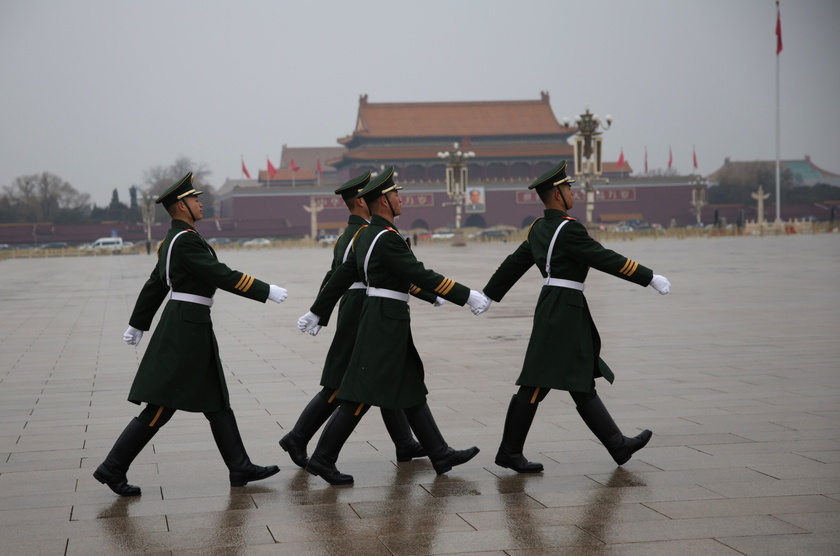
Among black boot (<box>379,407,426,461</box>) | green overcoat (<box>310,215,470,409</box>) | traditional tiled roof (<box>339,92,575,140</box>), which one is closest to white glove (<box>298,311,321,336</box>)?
green overcoat (<box>310,215,470,409</box>)

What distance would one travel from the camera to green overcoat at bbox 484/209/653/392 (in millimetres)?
3896

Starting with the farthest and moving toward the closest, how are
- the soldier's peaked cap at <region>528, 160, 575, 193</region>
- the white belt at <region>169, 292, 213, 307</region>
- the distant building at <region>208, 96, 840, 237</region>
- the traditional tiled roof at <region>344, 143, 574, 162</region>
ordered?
the distant building at <region>208, 96, 840, 237</region> < the traditional tiled roof at <region>344, 143, 574, 162</region> < the soldier's peaked cap at <region>528, 160, 575, 193</region> < the white belt at <region>169, 292, 213, 307</region>

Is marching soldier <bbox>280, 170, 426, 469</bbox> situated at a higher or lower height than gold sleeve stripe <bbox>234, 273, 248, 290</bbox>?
lower

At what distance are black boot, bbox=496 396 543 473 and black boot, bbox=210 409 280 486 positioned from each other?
916 mm

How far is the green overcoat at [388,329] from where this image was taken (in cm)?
381

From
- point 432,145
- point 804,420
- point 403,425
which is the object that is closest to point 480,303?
point 403,425

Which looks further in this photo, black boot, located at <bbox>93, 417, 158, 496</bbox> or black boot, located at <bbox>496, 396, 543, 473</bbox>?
black boot, located at <bbox>496, 396, 543, 473</bbox>

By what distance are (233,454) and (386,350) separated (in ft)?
2.24

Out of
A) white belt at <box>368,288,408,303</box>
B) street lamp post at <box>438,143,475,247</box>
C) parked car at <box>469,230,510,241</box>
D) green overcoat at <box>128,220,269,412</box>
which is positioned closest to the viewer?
green overcoat at <box>128,220,269,412</box>

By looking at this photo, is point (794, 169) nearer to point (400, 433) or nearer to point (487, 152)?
point (487, 152)

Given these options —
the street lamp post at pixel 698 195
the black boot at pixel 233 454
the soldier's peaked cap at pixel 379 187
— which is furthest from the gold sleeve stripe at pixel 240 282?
the street lamp post at pixel 698 195

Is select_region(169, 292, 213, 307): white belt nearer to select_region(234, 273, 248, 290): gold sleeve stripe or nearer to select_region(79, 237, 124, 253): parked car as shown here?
select_region(234, 273, 248, 290): gold sleeve stripe

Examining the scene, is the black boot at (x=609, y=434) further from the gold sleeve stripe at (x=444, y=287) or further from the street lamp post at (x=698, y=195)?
the street lamp post at (x=698, y=195)

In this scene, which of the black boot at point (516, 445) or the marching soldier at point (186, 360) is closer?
the marching soldier at point (186, 360)
